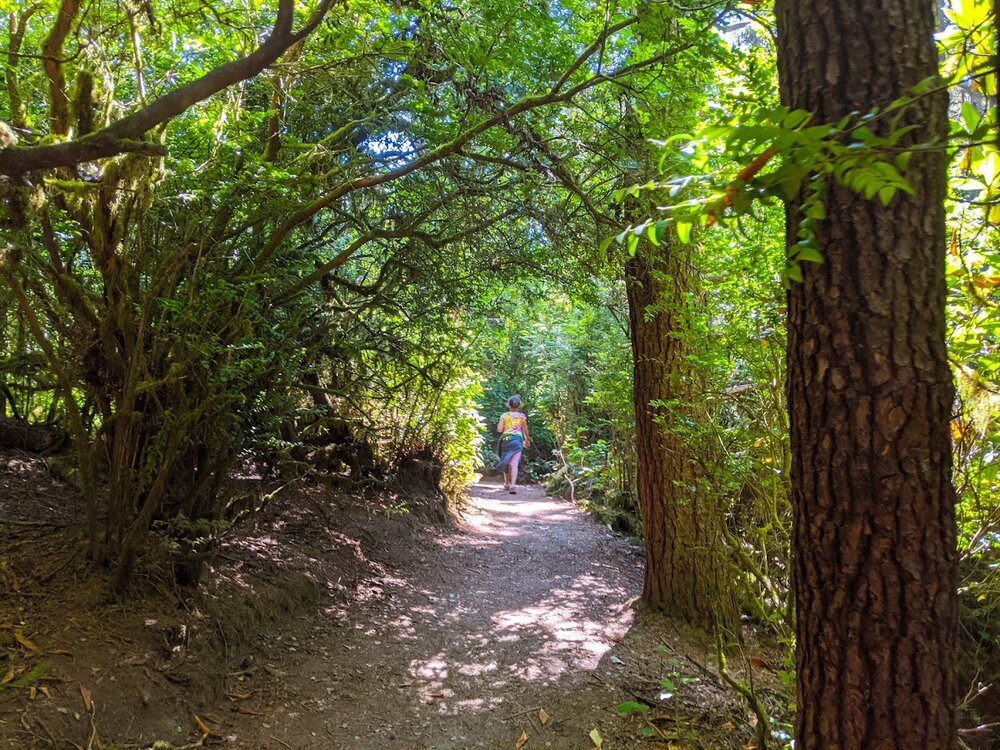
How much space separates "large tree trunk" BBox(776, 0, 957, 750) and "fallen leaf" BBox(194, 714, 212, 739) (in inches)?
109

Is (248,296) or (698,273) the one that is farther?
(698,273)

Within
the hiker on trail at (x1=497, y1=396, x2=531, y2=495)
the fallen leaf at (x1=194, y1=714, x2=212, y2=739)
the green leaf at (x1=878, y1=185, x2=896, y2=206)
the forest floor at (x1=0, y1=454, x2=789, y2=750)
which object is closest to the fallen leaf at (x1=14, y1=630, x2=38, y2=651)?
the forest floor at (x1=0, y1=454, x2=789, y2=750)

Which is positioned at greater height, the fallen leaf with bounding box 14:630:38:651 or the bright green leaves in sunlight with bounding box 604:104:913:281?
the bright green leaves in sunlight with bounding box 604:104:913:281

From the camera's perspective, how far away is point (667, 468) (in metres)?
4.95

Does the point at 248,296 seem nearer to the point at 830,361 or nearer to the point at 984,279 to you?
the point at 830,361

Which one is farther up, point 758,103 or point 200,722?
point 758,103

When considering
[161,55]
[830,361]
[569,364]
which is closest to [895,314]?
[830,361]

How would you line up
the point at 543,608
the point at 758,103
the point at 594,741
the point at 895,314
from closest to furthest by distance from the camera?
the point at 895,314
the point at 758,103
the point at 594,741
the point at 543,608

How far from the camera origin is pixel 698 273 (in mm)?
4656

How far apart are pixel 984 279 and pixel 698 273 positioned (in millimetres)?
2490

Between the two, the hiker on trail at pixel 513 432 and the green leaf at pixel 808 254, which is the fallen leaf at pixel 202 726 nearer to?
the green leaf at pixel 808 254

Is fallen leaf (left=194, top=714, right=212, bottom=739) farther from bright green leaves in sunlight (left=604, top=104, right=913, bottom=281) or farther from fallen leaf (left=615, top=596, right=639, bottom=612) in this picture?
fallen leaf (left=615, top=596, right=639, bottom=612)

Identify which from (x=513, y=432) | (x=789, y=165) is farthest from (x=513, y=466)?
(x=789, y=165)

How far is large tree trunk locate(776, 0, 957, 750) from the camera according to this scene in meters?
1.63
